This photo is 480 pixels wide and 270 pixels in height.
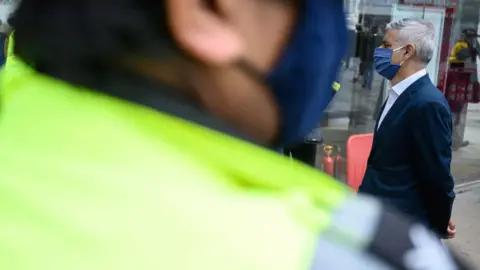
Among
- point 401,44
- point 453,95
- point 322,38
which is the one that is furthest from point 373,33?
point 322,38

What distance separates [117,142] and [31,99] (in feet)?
0.37

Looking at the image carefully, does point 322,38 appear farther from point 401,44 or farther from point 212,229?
point 401,44

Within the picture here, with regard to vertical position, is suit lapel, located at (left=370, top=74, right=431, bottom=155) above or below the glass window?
above

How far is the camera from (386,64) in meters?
3.68

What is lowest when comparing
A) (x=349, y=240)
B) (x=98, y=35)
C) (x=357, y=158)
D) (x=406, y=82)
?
(x=357, y=158)

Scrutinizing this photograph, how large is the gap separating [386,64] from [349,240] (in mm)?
3271

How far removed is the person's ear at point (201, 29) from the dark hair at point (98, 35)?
1 centimetres

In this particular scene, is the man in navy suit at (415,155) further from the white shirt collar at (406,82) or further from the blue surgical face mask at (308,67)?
the blue surgical face mask at (308,67)

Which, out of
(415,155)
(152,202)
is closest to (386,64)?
(415,155)

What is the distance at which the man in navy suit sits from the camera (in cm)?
303

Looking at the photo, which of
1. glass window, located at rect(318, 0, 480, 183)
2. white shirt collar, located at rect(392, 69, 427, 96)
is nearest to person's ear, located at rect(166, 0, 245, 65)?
white shirt collar, located at rect(392, 69, 427, 96)

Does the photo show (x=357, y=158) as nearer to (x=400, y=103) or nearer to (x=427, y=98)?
(x=400, y=103)

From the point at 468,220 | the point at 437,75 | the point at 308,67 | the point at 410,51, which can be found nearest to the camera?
the point at 308,67

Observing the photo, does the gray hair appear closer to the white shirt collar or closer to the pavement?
the white shirt collar
